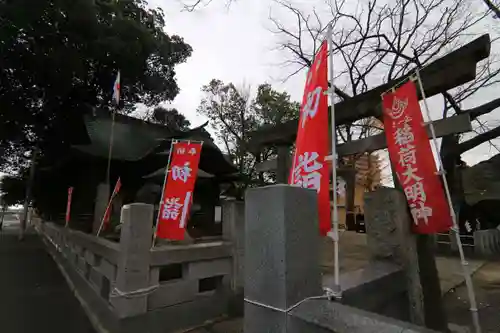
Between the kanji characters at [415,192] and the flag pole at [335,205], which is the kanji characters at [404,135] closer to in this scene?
the kanji characters at [415,192]

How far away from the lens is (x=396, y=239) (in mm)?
3801

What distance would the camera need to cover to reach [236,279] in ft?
15.4

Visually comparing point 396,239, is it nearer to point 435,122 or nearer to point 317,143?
point 435,122

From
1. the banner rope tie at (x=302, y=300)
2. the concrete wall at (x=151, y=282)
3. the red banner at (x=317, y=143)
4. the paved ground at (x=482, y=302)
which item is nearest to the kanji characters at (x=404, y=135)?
the red banner at (x=317, y=143)

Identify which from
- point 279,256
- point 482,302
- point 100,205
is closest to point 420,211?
point 279,256

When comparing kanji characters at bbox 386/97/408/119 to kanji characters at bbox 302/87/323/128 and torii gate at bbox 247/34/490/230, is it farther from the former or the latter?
kanji characters at bbox 302/87/323/128

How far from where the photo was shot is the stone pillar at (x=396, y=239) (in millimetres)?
3682

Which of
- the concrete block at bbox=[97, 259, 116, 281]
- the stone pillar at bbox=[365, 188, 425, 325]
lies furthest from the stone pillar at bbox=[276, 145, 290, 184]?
the concrete block at bbox=[97, 259, 116, 281]

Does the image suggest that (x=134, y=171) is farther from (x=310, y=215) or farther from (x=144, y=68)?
(x=310, y=215)

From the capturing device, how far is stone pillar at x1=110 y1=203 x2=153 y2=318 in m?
3.65

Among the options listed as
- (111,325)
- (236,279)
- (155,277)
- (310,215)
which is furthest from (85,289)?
(310,215)

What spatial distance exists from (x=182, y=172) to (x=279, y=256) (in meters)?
3.27

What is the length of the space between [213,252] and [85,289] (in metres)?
3.42

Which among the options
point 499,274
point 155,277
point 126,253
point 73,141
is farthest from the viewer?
point 73,141
